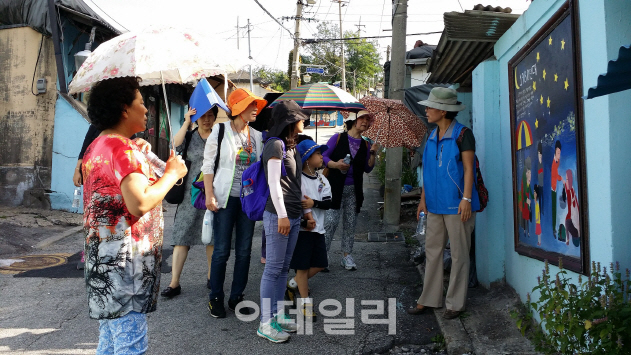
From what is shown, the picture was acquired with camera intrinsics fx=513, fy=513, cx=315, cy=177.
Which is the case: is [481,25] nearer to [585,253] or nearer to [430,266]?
[430,266]

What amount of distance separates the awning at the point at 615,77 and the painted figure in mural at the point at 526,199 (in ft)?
6.79

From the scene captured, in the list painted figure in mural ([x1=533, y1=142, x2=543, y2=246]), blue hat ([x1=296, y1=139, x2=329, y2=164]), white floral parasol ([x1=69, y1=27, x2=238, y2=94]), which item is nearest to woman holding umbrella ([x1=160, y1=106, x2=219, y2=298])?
blue hat ([x1=296, y1=139, x2=329, y2=164])

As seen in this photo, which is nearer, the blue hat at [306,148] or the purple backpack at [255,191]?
the purple backpack at [255,191]

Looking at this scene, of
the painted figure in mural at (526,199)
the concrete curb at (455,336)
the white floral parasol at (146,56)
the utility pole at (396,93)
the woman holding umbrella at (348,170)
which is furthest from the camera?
the utility pole at (396,93)

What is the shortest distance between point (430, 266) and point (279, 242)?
144 centimetres

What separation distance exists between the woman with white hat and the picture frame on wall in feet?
1.42

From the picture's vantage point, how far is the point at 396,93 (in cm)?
917

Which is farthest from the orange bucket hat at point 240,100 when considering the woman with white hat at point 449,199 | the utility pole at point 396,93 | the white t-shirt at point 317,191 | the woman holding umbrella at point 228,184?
the utility pole at point 396,93

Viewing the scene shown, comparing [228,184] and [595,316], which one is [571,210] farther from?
[228,184]

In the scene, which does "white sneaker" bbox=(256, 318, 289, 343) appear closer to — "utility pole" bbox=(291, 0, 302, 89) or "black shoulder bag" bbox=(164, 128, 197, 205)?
"black shoulder bag" bbox=(164, 128, 197, 205)

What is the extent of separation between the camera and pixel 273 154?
12.5 feet

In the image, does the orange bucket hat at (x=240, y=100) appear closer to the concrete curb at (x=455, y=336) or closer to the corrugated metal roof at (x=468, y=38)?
the corrugated metal roof at (x=468, y=38)

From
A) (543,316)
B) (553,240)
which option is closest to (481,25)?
(553,240)

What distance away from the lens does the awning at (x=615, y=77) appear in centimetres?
193
